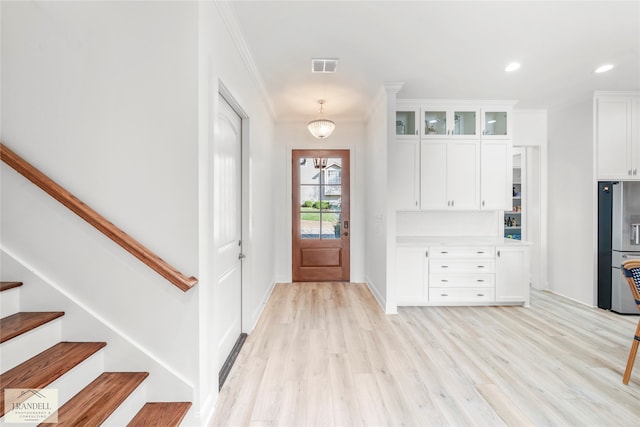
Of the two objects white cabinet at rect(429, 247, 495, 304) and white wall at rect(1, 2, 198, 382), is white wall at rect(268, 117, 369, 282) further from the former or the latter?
white wall at rect(1, 2, 198, 382)

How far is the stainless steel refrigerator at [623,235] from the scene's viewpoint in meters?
3.57

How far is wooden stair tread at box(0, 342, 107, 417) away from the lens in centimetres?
130

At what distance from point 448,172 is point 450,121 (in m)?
0.70

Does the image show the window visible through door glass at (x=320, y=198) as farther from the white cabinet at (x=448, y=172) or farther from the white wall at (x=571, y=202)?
the white wall at (x=571, y=202)

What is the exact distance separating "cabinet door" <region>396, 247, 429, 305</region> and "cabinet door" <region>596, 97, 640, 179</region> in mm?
2480

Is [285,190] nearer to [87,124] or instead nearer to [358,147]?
[358,147]

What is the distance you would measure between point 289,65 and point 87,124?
6.55ft

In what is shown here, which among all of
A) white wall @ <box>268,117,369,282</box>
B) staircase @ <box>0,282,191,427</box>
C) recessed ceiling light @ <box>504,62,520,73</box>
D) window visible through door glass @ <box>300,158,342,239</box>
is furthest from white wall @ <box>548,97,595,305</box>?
staircase @ <box>0,282,191,427</box>

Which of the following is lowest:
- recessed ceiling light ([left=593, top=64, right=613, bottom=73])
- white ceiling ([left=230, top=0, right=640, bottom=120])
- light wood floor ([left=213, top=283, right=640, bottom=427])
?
light wood floor ([left=213, top=283, right=640, bottom=427])

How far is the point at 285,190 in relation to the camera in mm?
4961

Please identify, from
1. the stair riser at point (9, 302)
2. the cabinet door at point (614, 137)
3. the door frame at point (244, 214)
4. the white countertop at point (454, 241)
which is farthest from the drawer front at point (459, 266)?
the stair riser at point (9, 302)

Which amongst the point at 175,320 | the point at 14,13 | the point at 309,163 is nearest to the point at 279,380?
the point at 175,320

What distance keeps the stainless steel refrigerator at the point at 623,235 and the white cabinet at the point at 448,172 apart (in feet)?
5.15

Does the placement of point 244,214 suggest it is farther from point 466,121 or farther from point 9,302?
point 466,121
